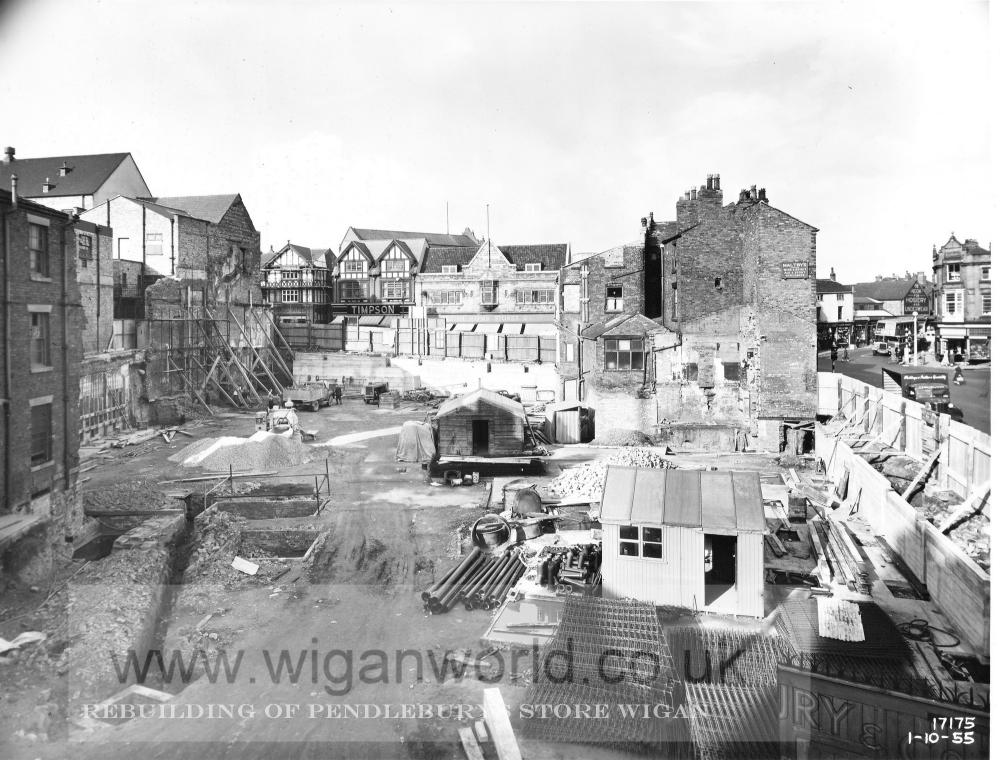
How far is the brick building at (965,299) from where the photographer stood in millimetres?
A: 46781

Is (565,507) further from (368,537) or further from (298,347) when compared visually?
(298,347)

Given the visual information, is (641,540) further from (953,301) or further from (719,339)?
(953,301)

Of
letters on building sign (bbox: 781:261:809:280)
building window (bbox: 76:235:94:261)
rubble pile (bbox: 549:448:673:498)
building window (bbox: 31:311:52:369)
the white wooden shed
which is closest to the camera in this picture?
the white wooden shed

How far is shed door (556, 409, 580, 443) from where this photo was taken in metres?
30.4

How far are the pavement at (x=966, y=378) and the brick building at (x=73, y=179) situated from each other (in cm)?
4811

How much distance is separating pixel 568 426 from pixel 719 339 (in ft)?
25.9

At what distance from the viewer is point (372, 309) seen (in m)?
61.6

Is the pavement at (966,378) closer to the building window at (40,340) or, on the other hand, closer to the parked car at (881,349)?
the parked car at (881,349)

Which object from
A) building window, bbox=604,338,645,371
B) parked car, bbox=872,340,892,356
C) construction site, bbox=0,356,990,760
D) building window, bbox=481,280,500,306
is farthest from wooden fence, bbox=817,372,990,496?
parked car, bbox=872,340,892,356

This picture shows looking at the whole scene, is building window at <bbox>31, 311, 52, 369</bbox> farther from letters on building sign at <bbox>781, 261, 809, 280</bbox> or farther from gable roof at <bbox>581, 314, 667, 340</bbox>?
letters on building sign at <bbox>781, 261, 809, 280</bbox>

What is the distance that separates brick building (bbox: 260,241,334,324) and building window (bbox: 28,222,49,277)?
47.1 meters

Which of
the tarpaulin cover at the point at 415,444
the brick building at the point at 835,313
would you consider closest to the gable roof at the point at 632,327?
the tarpaulin cover at the point at 415,444

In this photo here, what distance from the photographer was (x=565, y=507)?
2014 cm

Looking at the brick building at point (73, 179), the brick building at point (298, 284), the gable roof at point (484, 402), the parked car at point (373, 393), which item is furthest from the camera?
the brick building at point (298, 284)
